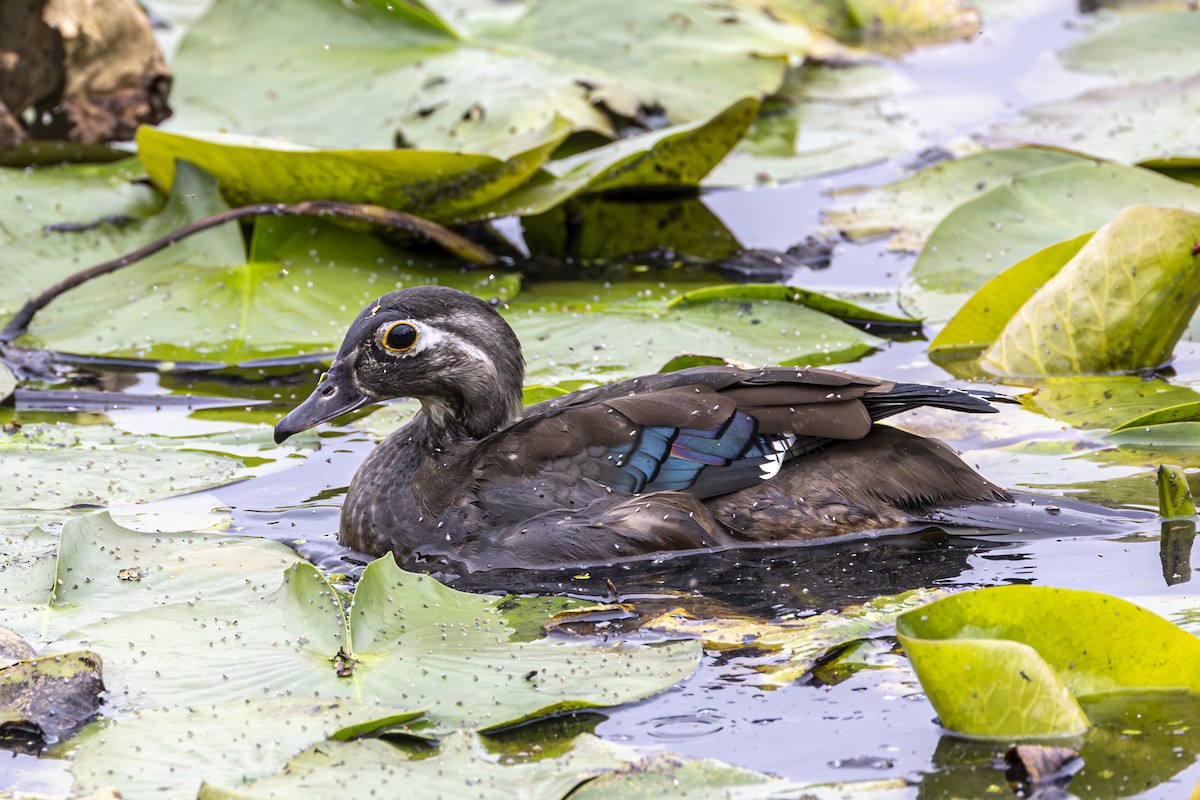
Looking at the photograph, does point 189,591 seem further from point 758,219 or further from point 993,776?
point 758,219

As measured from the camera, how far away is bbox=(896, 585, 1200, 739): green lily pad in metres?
4.13

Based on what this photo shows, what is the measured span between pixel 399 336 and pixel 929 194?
14.9ft

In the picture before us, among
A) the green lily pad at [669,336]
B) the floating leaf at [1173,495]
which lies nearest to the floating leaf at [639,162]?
the green lily pad at [669,336]

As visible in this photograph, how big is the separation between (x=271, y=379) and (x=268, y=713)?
3.73m

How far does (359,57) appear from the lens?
1073 centimetres

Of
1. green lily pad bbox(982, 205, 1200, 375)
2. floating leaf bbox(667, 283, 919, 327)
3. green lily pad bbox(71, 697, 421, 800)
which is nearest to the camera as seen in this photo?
green lily pad bbox(71, 697, 421, 800)

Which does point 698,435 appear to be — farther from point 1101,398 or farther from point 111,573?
point 111,573

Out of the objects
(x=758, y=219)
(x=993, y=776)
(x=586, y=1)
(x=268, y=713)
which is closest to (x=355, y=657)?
(x=268, y=713)

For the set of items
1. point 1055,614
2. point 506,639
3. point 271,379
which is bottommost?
point 271,379

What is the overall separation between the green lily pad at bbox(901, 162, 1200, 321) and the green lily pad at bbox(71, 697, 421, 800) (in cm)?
468

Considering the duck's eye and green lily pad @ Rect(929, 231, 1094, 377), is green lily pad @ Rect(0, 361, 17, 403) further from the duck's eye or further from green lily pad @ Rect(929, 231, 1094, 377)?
green lily pad @ Rect(929, 231, 1094, 377)

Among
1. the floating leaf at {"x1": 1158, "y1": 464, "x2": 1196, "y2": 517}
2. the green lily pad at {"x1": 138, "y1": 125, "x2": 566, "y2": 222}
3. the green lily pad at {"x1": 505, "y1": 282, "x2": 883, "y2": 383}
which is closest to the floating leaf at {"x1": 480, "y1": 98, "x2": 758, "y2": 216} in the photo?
the green lily pad at {"x1": 138, "y1": 125, "x2": 566, "y2": 222}

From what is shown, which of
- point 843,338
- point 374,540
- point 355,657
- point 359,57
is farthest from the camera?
point 359,57

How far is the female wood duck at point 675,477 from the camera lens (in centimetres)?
591
